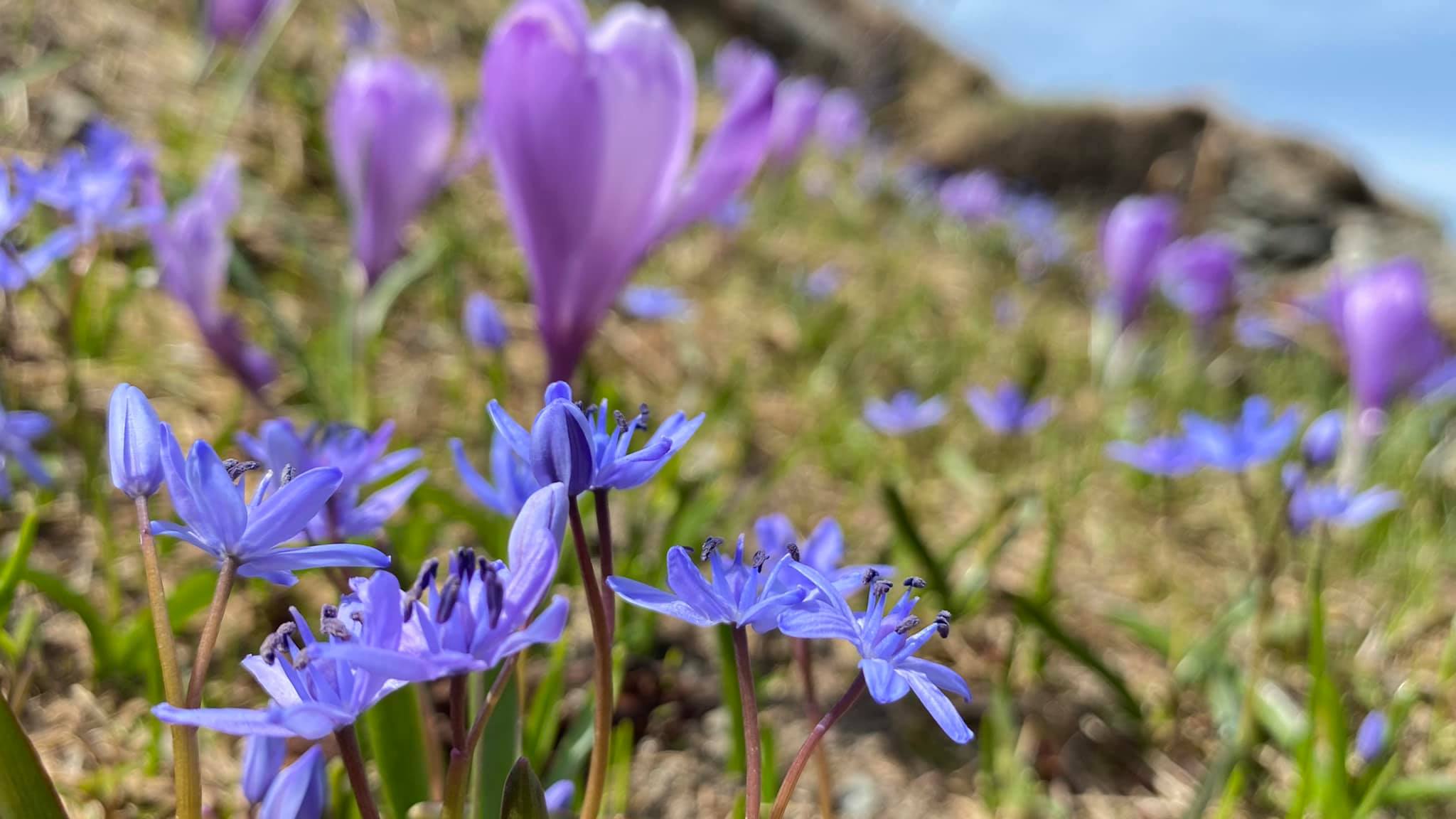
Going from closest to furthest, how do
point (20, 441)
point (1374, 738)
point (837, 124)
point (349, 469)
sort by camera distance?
point (349, 469) < point (20, 441) < point (1374, 738) < point (837, 124)

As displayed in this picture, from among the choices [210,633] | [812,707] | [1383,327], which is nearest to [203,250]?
[210,633]

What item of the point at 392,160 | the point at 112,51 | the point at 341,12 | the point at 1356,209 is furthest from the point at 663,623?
the point at 1356,209

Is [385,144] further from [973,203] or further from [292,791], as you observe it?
[973,203]

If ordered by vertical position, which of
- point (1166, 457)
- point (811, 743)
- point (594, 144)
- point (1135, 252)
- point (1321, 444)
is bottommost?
point (1135, 252)

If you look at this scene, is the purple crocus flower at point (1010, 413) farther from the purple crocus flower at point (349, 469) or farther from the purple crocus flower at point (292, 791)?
the purple crocus flower at point (292, 791)

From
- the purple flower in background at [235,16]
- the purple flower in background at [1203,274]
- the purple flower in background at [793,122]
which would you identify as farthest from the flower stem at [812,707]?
the purple flower in background at [793,122]

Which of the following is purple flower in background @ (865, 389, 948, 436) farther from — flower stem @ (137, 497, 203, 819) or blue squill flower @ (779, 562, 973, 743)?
flower stem @ (137, 497, 203, 819)

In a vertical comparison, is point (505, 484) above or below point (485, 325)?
above
